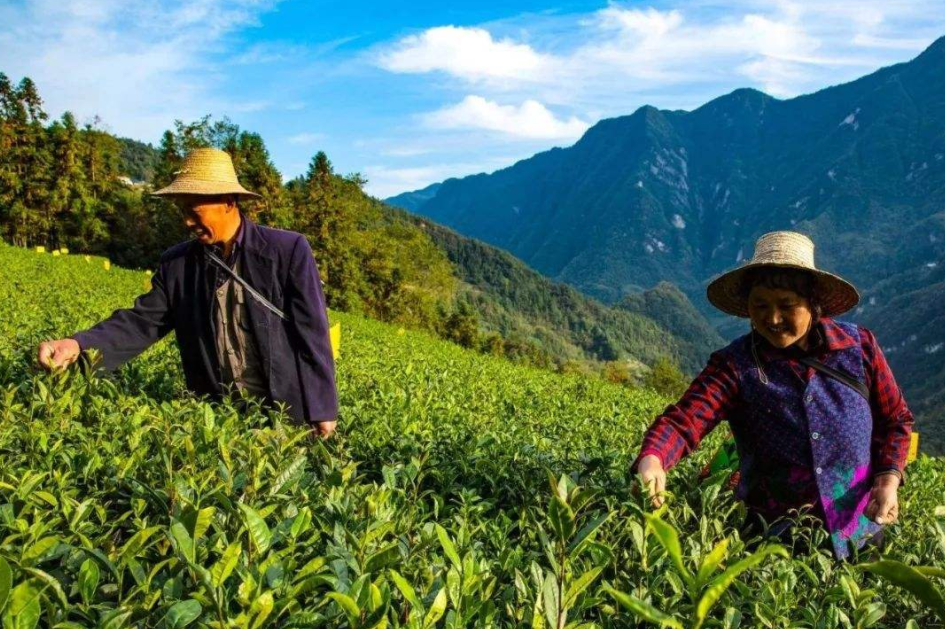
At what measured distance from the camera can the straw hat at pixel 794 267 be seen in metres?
2.74

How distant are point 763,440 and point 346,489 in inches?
71.0

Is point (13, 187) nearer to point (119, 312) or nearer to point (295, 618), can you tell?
point (119, 312)

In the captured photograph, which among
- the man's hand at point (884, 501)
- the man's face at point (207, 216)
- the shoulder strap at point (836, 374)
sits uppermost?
the man's face at point (207, 216)

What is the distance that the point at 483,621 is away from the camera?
4.06 feet

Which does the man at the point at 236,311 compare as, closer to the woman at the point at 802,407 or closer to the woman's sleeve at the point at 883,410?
the woman at the point at 802,407

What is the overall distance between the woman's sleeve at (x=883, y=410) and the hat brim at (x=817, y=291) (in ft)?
0.56

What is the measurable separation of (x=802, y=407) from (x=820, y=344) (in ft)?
0.91

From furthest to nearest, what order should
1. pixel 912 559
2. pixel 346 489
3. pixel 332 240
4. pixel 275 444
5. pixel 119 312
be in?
pixel 332 240, pixel 119 312, pixel 275 444, pixel 912 559, pixel 346 489

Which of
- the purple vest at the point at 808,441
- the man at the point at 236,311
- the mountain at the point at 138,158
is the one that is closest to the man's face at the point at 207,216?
the man at the point at 236,311

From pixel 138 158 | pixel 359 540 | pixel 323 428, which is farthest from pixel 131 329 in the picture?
pixel 138 158

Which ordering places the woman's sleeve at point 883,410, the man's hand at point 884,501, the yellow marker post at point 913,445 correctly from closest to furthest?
the man's hand at point 884,501, the woman's sleeve at point 883,410, the yellow marker post at point 913,445

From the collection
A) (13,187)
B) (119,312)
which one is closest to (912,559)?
(119,312)

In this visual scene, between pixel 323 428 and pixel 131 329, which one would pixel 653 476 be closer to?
pixel 323 428

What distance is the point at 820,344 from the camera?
283cm
